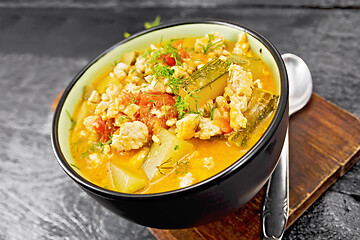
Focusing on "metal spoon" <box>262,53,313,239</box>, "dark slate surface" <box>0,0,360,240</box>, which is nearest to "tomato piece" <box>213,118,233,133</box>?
"metal spoon" <box>262,53,313,239</box>

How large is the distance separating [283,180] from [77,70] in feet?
7.50

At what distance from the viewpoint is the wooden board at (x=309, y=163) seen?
7.20 ft

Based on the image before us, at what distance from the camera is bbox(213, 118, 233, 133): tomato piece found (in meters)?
1.97

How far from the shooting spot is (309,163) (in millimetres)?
2410

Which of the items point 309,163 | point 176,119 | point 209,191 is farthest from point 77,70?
point 209,191

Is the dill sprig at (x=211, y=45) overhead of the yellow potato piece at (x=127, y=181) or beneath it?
overhead

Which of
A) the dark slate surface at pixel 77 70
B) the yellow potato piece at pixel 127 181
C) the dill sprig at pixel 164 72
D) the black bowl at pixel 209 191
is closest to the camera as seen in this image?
the black bowl at pixel 209 191

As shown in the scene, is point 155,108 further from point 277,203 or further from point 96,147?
point 277,203

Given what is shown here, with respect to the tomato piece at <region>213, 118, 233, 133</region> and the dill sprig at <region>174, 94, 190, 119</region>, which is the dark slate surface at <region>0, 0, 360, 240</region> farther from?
the dill sprig at <region>174, 94, 190, 119</region>

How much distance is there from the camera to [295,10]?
3.65m

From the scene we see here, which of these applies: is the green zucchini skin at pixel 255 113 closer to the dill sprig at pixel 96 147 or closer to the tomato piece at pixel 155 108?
the tomato piece at pixel 155 108

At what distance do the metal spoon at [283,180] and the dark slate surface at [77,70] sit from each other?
0.18m

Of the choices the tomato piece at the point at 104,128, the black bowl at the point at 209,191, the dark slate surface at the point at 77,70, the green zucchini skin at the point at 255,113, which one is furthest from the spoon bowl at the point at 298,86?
the tomato piece at the point at 104,128

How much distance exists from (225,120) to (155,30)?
36.9 inches
